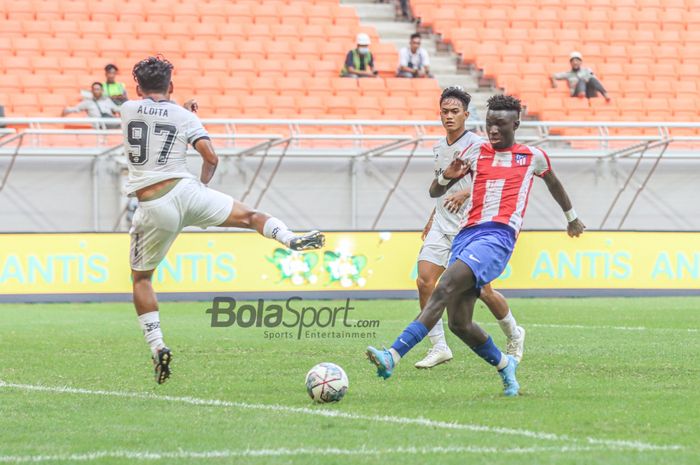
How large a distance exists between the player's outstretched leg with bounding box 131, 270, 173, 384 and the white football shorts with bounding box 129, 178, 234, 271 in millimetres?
246

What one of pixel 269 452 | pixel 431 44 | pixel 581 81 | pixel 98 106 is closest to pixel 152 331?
pixel 269 452

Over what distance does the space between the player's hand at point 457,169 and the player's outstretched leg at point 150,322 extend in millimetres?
2325

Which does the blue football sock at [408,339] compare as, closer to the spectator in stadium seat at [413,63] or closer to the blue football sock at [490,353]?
the blue football sock at [490,353]

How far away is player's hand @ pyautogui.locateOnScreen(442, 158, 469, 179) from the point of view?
27.7ft

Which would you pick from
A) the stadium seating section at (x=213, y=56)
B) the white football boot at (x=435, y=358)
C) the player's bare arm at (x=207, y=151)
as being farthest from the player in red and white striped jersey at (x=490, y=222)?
the stadium seating section at (x=213, y=56)

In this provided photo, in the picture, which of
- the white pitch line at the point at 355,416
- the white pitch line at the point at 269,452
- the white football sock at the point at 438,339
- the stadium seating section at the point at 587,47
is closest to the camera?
the white pitch line at the point at 269,452

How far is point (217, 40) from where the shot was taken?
26.1 metres

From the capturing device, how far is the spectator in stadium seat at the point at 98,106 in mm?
22094

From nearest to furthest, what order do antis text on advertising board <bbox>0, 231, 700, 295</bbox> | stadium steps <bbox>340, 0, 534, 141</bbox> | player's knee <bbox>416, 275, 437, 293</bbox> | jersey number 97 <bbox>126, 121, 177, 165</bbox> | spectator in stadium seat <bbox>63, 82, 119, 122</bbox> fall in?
1. jersey number 97 <bbox>126, 121, 177, 165</bbox>
2. player's knee <bbox>416, 275, 437, 293</bbox>
3. antis text on advertising board <bbox>0, 231, 700, 295</bbox>
4. spectator in stadium seat <bbox>63, 82, 119, 122</bbox>
5. stadium steps <bbox>340, 0, 534, 141</bbox>

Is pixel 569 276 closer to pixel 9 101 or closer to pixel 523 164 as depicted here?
pixel 9 101

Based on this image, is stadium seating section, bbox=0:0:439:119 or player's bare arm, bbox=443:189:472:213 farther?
stadium seating section, bbox=0:0:439:119

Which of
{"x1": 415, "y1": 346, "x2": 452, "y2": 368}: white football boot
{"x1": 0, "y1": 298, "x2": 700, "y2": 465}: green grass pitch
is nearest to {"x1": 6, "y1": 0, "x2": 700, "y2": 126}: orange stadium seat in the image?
{"x1": 0, "y1": 298, "x2": 700, "y2": 465}: green grass pitch

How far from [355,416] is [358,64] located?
60.4ft

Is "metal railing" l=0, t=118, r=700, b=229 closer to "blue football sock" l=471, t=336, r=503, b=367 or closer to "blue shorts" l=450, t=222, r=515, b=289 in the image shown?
"blue shorts" l=450, t=222, r=515, b=289
